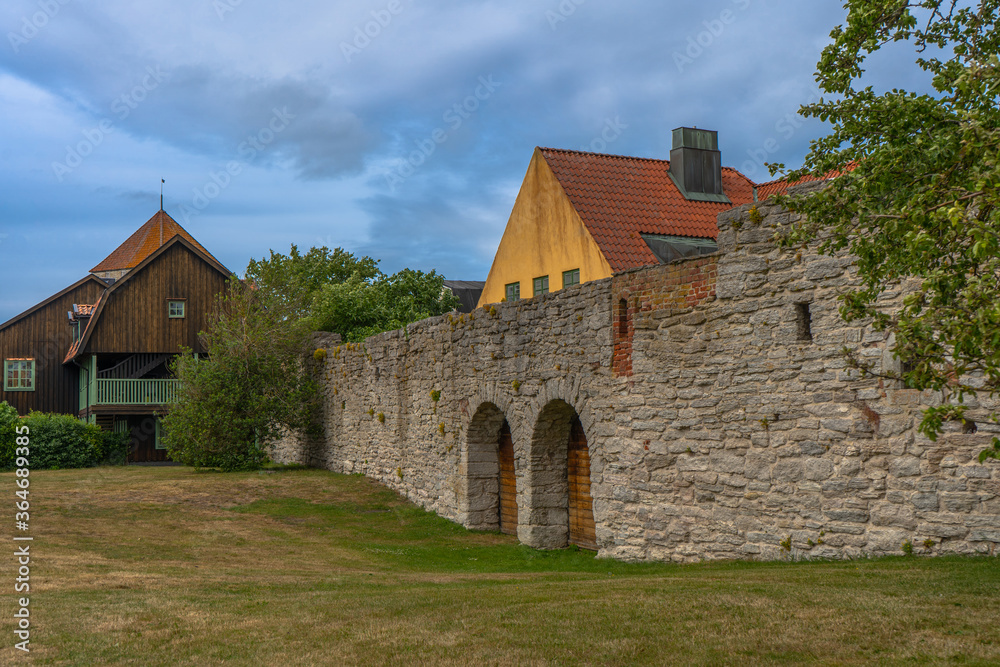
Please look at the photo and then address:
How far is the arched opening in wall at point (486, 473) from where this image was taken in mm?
14812

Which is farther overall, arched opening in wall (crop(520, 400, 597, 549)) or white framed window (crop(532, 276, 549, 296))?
white framed window (crop(532, 276, 549, 296))

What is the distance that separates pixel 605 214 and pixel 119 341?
61.7 ft

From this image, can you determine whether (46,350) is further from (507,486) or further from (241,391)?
(507,486)

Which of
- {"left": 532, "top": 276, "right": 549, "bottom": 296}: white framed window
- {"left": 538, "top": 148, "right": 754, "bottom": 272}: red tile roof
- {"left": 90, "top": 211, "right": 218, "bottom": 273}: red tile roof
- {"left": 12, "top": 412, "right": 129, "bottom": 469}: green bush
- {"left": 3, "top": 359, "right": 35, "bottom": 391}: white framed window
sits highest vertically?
{"left": 90, "top": 211, "right": 218, "bottom": 273}: red tile roof

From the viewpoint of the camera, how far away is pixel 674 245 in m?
20.6

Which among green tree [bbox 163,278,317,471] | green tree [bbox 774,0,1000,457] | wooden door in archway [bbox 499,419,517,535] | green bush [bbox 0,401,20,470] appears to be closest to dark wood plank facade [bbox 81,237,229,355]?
green bush [bbox 0,401,20,470]

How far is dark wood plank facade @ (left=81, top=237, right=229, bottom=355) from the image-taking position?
30328 millimetres

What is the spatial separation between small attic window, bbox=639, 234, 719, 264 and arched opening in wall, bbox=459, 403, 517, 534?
692 cm

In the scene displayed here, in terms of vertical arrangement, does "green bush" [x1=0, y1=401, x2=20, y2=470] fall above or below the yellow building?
below

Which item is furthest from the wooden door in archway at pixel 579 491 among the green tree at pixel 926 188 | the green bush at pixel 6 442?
the green bush at pixel 6 442

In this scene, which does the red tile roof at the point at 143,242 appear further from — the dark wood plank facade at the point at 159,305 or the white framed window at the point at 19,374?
the dark wood plank facade at the point at 159,305

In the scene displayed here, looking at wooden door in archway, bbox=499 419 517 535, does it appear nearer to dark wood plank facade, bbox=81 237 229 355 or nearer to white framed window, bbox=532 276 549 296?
white framed window, bbox=532 276 549 296

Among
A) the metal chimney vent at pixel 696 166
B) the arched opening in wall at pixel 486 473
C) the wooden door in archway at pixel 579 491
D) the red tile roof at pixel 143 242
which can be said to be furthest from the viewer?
the red tile roof at pixel 143 242

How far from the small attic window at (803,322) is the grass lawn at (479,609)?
2.29 meters
